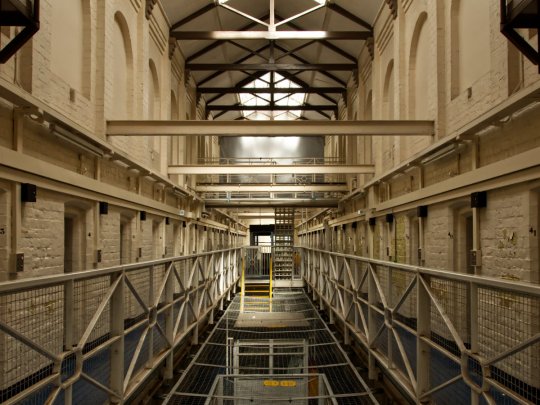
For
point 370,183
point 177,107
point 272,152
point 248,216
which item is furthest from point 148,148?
point 248,216

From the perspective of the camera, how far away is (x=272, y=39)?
13.2 metres

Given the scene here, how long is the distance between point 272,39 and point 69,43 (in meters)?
6.91

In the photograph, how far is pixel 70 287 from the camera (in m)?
2.88

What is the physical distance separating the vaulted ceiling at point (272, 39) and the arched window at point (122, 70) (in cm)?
294

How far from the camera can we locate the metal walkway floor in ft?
16.3

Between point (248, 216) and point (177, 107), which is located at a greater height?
point (177, 107)

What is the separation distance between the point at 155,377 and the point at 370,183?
26.9ft

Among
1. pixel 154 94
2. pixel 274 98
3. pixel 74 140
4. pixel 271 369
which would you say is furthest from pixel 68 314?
pixel 274 98

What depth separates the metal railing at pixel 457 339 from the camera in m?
2.58

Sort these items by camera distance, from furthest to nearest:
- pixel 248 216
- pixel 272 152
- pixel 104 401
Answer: pixel 248 216 < pixel 272 152 < pixel 104 401

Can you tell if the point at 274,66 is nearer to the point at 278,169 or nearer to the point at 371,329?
the point at 278,169

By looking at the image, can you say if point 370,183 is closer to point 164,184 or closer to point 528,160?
point 164,184

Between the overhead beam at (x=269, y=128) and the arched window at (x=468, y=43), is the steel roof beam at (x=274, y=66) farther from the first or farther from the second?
the arched window at (x=468, y=43)

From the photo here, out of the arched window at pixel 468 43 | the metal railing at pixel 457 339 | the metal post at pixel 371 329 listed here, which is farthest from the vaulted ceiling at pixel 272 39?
the metal post at pixel 371 329
